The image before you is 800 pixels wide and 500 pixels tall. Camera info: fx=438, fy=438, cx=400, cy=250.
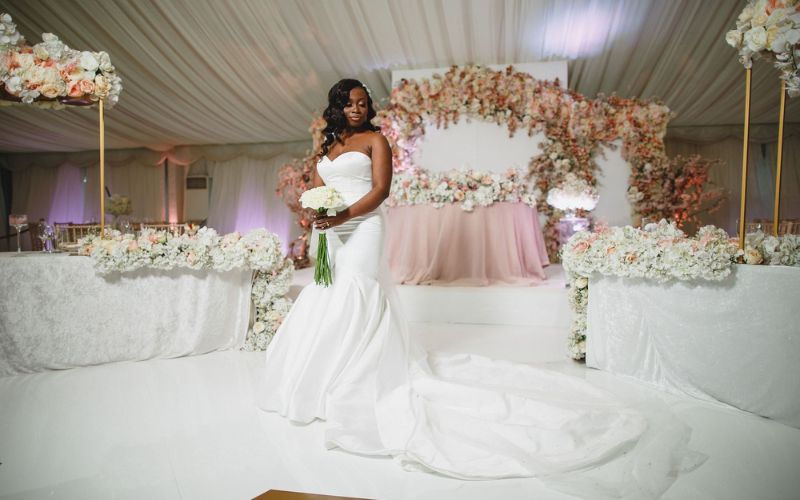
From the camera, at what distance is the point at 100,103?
3.79m

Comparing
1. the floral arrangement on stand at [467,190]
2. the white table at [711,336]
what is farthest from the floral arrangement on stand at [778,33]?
the floral arrangement on stand at [467,190]

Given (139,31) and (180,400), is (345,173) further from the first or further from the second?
(139,31)

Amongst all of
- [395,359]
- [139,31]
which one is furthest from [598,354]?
[139,31]

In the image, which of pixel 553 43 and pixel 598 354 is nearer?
pixel 598 354

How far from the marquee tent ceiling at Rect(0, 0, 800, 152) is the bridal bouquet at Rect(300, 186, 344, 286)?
4.15m

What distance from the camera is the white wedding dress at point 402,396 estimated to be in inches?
85.6

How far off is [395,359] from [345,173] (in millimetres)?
1254

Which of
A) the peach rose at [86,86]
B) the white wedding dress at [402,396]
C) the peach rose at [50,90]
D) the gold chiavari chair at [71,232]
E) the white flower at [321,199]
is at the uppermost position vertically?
the peach rose at [86,86]

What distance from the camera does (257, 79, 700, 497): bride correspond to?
2.18 metres

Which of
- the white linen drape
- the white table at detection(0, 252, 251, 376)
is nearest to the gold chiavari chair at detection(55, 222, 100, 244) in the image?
the white table at detection(0, 252, 251, 376)

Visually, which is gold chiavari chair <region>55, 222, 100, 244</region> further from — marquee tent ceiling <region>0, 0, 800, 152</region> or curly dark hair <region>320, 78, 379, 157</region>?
marquee tent ceiling <region>0, 0, 800, 152</region>

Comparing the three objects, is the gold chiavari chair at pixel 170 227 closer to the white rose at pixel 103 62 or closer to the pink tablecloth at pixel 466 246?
the white rose at pixel 103 62

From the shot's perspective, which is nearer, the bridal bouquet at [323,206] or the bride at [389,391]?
the bride at [389,391]

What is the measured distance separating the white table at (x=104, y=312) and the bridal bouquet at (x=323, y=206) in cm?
167
